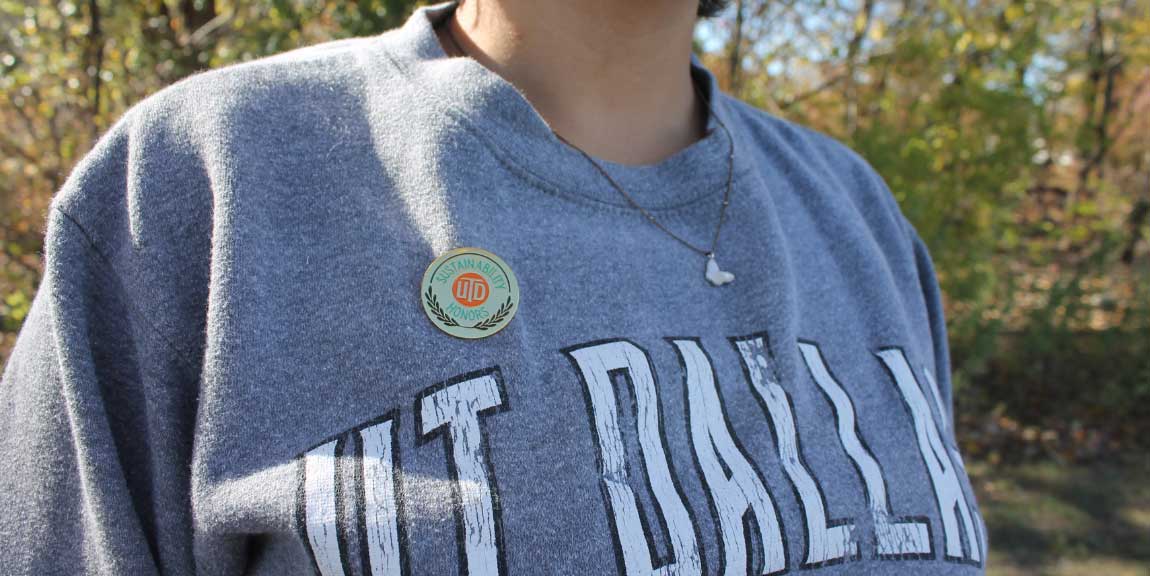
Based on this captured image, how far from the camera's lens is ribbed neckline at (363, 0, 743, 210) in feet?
3.37

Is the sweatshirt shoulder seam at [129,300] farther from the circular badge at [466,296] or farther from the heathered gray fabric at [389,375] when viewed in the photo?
the circular badge at [466,296]

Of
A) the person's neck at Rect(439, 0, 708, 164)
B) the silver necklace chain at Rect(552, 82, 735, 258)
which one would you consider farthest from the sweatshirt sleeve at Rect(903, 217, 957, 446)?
the person's neck at Rect(439, 0, 708, 164)

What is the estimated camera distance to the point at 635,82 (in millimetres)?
1210

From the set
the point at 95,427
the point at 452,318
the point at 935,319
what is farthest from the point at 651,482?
the point at 935,319

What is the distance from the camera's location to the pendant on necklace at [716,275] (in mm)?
1127

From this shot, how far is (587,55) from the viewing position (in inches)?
45.1

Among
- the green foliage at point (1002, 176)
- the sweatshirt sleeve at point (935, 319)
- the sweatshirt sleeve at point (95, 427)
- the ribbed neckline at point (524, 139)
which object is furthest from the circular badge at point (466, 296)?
the green foliage at point (1002, 176)

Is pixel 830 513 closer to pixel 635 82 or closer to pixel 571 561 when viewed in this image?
pixel 571 561

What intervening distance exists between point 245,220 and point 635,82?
1.94 ft

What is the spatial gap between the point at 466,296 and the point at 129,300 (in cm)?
35

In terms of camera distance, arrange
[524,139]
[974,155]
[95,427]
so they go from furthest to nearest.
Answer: [974,155]
[524,139]
[95,427]

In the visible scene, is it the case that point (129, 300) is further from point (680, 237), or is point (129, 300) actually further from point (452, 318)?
point (680, 237)

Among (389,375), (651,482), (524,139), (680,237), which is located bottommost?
(651,482)

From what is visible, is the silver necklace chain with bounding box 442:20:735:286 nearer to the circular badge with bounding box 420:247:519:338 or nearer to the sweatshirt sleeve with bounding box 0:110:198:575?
the circular badge with bounding box 420:247:519:338
